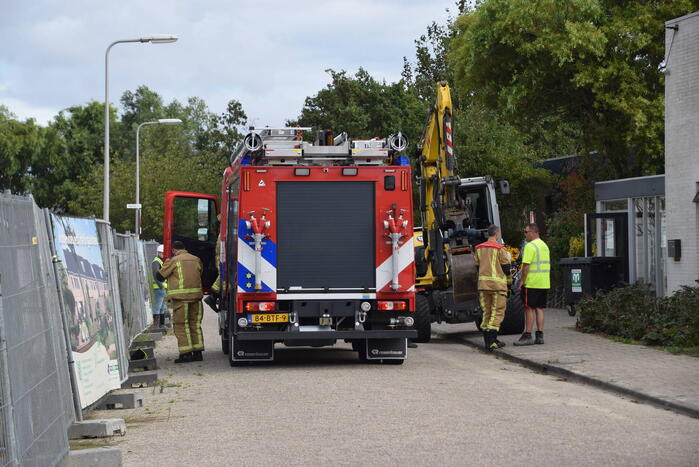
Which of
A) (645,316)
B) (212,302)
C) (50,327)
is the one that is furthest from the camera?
(212,302)

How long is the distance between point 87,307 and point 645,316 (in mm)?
9823

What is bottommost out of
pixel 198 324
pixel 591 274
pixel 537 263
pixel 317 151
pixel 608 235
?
pixel 198 324

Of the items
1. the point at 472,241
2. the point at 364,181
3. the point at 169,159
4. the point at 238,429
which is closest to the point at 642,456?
the point at 238,429

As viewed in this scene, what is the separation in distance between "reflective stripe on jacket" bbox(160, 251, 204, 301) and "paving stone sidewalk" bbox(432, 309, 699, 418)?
4.61m

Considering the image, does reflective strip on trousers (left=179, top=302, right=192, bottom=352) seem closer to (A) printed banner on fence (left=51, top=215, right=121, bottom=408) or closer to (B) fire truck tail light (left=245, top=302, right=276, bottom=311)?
(B) fire truck tail light (left=245, top=302, right=276, bottom=311)

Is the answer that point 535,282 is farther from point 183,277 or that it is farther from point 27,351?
point 27,351

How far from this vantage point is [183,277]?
16.0 m

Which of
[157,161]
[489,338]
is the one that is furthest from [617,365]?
[157,161]

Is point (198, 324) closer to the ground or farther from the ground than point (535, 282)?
closer to the ground

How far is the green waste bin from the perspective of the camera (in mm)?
23891

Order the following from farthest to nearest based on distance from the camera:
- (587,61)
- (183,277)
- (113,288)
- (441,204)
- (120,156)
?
(120,156), (587,61), (441,204), (183,277), (113,288)

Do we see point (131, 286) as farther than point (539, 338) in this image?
Yes

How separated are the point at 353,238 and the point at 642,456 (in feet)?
24.1

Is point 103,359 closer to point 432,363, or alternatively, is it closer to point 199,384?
point 199,384
